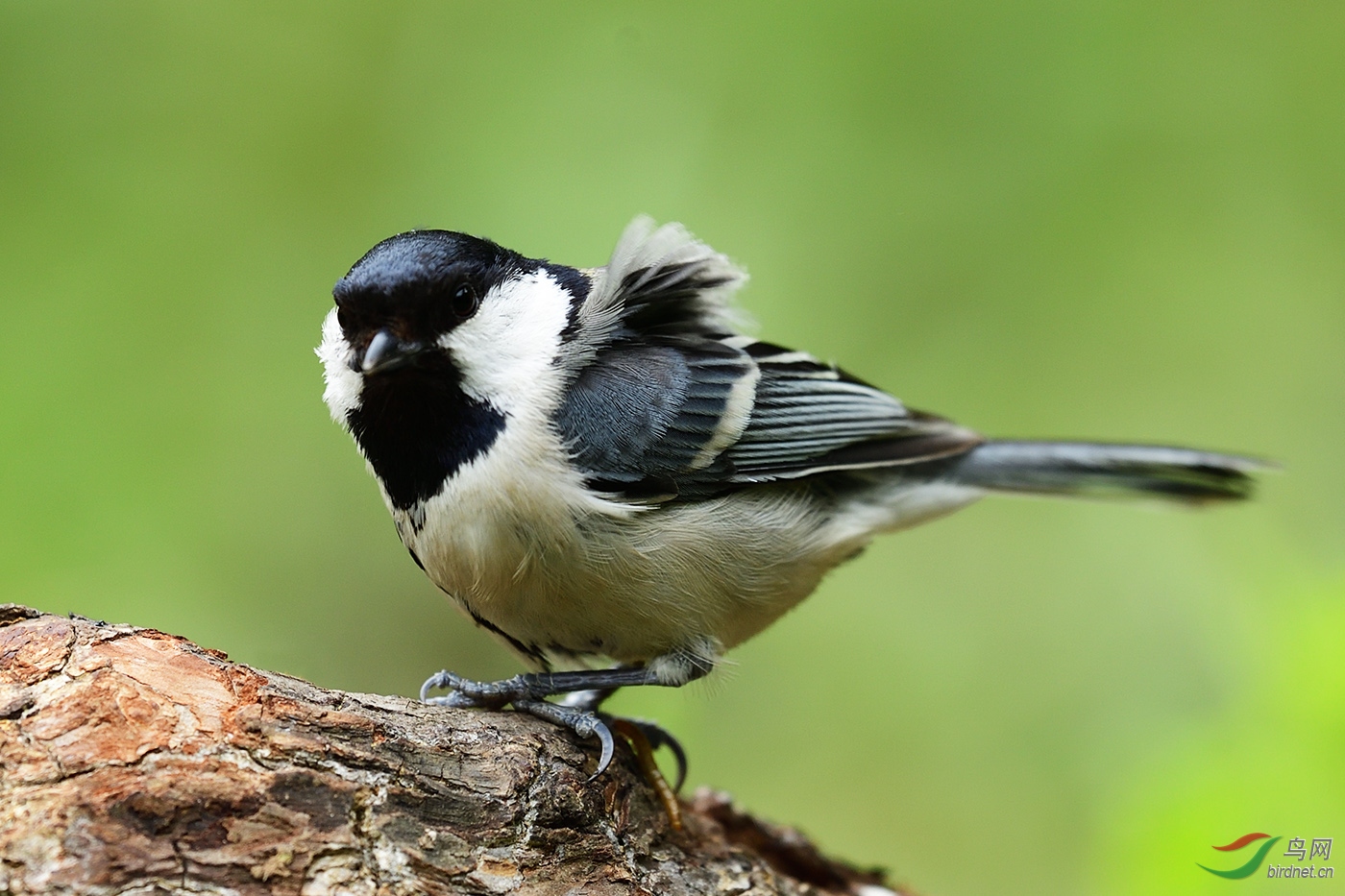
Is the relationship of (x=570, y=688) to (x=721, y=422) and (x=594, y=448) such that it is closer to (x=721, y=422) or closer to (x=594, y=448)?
(x=594, y=448)

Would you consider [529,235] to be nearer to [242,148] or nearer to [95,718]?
[242,148]

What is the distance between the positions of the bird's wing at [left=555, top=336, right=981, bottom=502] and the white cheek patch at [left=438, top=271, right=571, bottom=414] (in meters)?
0.09

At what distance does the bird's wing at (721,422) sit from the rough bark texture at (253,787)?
2.36 feet

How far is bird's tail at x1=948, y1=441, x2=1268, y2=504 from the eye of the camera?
3637 millimetres

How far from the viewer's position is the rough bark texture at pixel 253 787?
1.78m

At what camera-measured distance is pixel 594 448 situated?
2.63 meters

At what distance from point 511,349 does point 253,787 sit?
3.91ft

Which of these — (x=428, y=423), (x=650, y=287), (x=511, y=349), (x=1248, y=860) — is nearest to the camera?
(x=428, y=423)

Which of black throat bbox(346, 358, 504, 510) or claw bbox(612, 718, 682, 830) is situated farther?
claw bbox(612, 718, 682, 830)

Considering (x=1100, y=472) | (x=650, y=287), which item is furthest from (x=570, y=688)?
(x=1100, y=472)

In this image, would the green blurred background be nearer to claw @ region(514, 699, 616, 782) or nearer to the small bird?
the small bird

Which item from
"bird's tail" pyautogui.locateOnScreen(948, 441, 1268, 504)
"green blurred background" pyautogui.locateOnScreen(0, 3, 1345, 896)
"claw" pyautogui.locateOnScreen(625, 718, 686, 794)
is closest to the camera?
"claw" pyautogui.locateOnScreen(625, 718, 686, 794)

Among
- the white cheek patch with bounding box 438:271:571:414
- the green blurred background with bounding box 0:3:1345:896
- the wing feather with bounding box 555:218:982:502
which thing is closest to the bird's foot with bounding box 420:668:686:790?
the wing feather with bounding box 555:218:982:502

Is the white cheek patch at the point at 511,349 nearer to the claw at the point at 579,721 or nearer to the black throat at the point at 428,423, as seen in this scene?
the black throat at the point at 428,423
